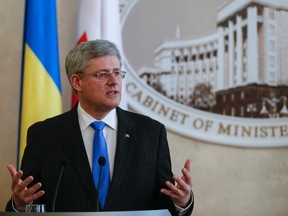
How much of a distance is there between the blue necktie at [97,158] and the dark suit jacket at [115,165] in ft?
0.11

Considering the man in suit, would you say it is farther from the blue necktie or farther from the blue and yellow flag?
the blue and yellow flag

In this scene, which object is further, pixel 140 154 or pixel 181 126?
pixel 181 126

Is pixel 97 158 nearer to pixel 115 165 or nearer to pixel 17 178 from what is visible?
pixel 115 165

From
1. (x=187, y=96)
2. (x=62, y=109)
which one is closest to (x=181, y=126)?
(x=187, y=96)

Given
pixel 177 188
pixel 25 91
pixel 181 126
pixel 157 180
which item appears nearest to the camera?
pixel 177 188

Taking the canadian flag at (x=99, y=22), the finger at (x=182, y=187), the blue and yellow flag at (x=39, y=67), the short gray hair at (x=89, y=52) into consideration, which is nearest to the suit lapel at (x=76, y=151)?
the short gray hair at (x=89, y=52)

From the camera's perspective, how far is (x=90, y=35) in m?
4.11

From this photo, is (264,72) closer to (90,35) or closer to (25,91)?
(90,35)

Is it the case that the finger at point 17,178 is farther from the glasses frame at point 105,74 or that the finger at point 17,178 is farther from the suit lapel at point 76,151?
the glasses frame at point 105,74

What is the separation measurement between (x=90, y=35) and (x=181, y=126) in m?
0.88

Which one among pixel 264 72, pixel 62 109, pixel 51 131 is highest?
pixel 264 72

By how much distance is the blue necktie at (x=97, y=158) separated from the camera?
272 cm

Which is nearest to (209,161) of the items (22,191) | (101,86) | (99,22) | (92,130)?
(99,22)

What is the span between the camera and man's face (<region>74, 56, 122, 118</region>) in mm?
2777
